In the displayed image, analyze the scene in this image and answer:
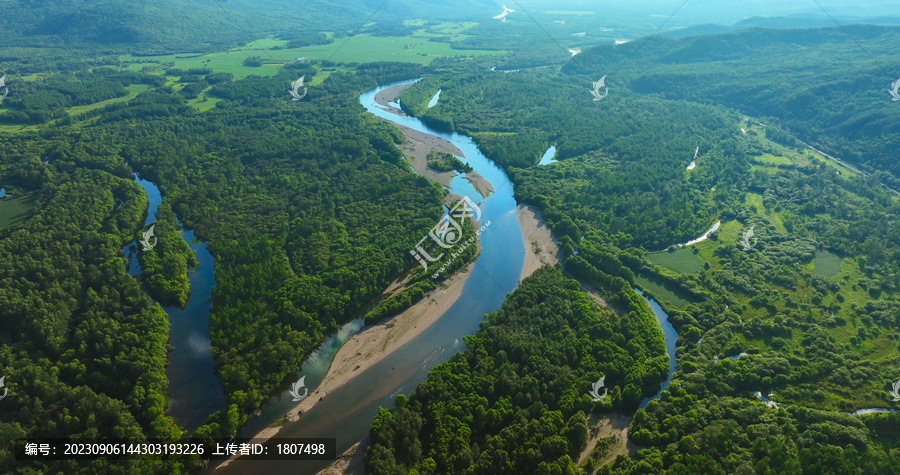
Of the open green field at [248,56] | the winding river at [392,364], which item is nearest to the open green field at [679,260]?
the winding river at [392,364]

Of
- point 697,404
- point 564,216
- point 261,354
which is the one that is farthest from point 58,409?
point 564,216

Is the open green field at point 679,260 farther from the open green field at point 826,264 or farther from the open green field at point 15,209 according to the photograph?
the open green field at point 15,209

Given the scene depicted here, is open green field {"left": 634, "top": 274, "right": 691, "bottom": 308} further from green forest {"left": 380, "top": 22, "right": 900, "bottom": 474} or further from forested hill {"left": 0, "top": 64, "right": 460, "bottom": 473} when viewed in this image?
forested hill {"left": 0, "top": 64, "right": 460, "bottom": 473}

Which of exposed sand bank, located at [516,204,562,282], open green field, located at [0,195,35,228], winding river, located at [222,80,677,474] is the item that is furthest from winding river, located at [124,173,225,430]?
exposed sand bank, located at [516,204,562,282]

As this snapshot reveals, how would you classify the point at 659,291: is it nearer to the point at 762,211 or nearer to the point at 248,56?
the point at 762,211

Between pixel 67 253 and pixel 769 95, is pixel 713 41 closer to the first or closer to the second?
pixel 769 95

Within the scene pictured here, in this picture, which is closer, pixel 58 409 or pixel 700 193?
pixel 58 409

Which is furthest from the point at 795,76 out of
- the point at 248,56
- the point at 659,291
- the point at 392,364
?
the point at 248,56
